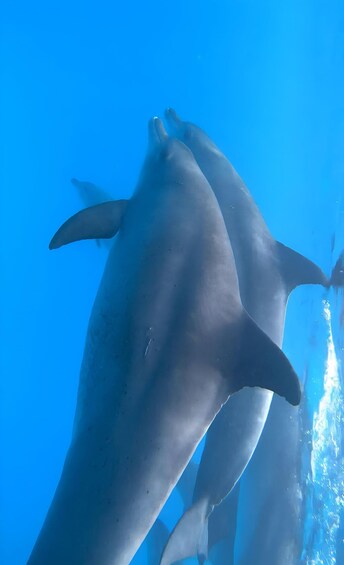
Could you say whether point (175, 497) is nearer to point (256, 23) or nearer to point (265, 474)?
point (265, 474)

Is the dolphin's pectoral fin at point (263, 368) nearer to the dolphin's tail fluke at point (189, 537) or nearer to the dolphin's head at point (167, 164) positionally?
Result: the dolphin's head at point (167, 164)

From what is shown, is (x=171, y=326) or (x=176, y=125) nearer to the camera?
(x=171, y=326)

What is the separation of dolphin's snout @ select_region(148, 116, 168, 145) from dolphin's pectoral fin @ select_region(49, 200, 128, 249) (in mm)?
Result: 1307

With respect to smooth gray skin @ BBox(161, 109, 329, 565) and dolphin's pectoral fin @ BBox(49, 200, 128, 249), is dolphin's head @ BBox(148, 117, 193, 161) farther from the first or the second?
smooth gray skin @ BBox(161, 109, 329, 565)

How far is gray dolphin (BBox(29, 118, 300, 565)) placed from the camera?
338 centimetres

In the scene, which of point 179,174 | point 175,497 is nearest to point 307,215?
point 179,174

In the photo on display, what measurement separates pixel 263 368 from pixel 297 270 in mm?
2161

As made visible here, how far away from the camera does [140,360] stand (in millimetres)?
3688

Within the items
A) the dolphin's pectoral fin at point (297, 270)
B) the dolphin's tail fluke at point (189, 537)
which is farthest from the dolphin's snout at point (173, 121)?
the dolphin's tail fluke at point (189, 537)

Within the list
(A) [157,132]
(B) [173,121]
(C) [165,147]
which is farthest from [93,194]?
(C) [165,147]

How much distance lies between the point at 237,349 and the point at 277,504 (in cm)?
491

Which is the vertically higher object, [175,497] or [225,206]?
[225,206]

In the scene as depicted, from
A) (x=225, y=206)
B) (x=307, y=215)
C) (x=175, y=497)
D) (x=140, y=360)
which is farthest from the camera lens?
(x=175, y=497)

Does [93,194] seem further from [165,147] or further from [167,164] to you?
[167,164]
